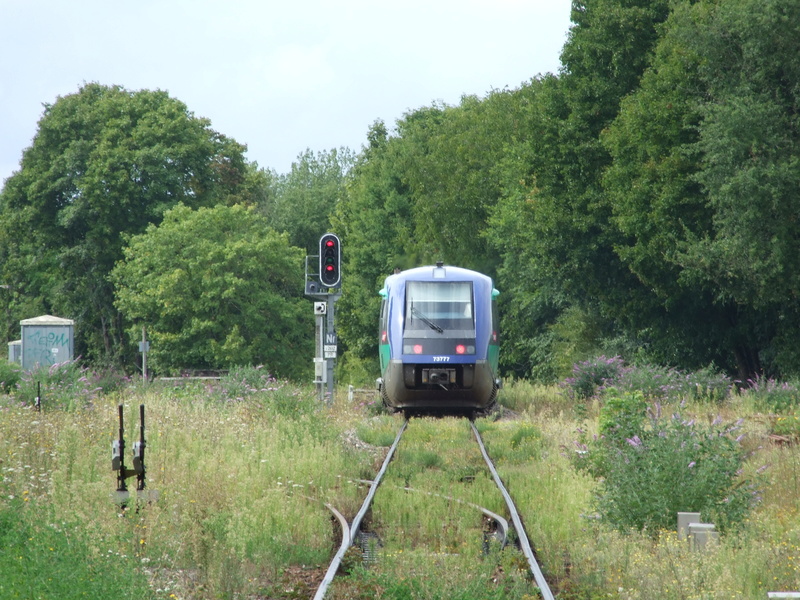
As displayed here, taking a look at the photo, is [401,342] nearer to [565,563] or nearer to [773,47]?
[773,47]

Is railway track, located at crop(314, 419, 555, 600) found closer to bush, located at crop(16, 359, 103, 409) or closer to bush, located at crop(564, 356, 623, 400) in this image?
bush, located at crop(16, 359, 103, 409)

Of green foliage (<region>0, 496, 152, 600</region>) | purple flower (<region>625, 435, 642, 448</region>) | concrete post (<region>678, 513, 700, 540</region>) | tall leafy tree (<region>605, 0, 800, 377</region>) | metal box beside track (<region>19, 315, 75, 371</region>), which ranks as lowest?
green foliage (<region>0, 496, 152, 600</region>)

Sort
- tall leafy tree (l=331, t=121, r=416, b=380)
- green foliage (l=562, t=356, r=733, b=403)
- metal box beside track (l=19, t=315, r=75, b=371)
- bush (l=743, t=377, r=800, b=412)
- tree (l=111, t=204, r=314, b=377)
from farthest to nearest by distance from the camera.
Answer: tall leafy tree (l=331, t=121, r=416, b=380) < tree (l=111, t=204, r=314, b=377) < metal box beside track (l=19, t=315, r=75, b=371) < green foliage (l=562, t=356, r=733, b=403) < bush (l=743, t=377, r=800, b=412)

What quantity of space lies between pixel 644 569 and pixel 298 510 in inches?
138

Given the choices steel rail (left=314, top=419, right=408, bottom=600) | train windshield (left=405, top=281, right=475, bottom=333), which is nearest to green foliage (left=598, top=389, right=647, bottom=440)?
steel rail (left=314, top=419, right=408, bottom=600)

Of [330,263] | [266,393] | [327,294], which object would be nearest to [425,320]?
[327,294]

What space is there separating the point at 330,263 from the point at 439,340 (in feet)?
8.58

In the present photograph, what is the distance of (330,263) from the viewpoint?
22.8 m

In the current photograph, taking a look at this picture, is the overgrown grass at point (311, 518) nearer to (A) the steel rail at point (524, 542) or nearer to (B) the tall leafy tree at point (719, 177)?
(A) the steel rail at point (524, 542)

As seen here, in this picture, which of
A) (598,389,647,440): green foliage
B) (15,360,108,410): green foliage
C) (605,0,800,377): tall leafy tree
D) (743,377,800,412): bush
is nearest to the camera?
(598,389,647,440): green foliage

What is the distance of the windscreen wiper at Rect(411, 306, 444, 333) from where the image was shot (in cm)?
2311

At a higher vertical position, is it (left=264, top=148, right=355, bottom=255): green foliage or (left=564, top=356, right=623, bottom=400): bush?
(left=264, top=148, right=355, bottom=255): green foliage

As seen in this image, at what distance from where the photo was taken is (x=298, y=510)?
1052 cm

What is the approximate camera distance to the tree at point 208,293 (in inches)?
2055
